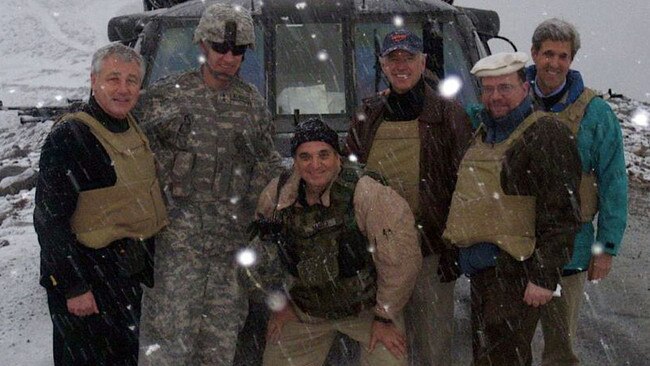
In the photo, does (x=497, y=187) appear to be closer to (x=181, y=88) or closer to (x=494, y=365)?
(x=494, y=365)

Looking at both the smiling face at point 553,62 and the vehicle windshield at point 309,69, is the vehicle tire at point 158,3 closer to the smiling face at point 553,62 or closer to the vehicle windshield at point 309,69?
the vehicle windshield at point 309,69

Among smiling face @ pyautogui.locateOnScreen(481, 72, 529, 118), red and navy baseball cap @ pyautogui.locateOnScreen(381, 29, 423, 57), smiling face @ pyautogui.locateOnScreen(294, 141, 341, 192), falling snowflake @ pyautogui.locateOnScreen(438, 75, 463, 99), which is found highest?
red and navy baseball cap @ pyautogui.locateOnScreen(381, 29, 423, 57)

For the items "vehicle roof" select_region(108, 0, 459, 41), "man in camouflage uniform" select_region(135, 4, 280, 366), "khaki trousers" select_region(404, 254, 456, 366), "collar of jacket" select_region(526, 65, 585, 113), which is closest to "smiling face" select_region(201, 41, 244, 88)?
"man in camouflage uniform" select_region(135, 4, 280, 366)

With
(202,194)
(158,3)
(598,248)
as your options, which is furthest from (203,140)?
(158,3)

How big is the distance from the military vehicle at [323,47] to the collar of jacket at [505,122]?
1909mm

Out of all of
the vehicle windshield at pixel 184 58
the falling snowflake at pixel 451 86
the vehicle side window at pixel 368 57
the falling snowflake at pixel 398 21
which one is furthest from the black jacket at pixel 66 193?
the falling snowflake at pixel 398 21

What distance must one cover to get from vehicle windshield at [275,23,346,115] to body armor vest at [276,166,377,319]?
175cm

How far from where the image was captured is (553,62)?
2.90 m

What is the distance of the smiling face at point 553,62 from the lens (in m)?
2.90

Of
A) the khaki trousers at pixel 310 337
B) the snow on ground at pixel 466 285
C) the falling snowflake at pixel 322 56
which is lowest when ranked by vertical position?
the snow on ground at pixel 466 285

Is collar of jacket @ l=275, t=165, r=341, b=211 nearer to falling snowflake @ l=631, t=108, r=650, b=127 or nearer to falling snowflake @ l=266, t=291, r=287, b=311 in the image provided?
falling snowflake @ l=266, t=291, r=287, b=311

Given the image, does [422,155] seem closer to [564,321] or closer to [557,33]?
[557,33]

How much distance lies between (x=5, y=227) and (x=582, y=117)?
6.63 m

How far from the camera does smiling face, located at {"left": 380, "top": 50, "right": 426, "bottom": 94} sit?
3100 millimetres
